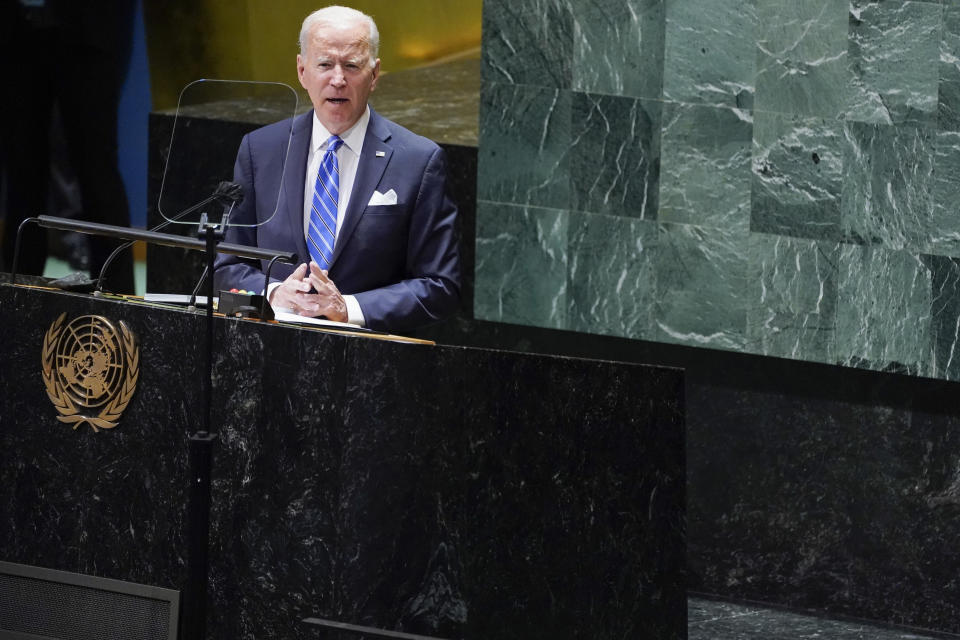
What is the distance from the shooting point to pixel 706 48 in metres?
5.81

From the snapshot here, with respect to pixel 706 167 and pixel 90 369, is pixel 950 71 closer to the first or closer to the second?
pixel 706 167

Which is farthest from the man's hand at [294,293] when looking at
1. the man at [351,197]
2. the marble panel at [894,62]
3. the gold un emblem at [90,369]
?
the marble panel at [894,62]

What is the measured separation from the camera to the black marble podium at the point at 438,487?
3666 millimetres

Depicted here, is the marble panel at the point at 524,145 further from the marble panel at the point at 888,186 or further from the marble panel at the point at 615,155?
the marble panel at the point at 888,186

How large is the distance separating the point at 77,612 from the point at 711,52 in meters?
3.17

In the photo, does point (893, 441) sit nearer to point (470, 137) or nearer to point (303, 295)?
point (470, 137)

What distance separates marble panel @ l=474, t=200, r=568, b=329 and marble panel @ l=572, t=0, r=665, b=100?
54 cm

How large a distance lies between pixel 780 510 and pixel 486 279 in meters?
1.45

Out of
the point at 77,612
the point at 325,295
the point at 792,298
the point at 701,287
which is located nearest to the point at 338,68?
the point at 325,295

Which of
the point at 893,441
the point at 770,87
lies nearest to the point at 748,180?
the point at 770,87

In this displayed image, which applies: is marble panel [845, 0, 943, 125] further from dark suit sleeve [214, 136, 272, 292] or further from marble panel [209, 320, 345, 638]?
marble panel [209, 320, 345, 638]

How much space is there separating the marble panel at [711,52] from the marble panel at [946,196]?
2.36ft

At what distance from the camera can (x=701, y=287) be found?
588 centimetres

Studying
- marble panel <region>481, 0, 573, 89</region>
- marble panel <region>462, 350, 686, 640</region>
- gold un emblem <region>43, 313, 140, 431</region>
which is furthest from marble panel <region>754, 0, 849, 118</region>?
gold un emblem <region>43, 313, 140, 431</region>
